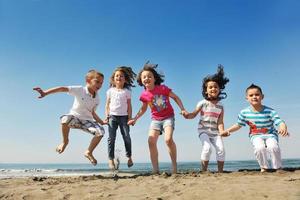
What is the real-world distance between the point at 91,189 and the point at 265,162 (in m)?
3.59

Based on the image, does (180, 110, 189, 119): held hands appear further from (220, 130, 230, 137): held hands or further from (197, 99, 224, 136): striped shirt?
(220, 130, 230, 137): held hands

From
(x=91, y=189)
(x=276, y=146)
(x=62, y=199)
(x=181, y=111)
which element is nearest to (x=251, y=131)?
(x=276, y=146)

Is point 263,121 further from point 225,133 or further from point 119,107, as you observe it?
point 119,107

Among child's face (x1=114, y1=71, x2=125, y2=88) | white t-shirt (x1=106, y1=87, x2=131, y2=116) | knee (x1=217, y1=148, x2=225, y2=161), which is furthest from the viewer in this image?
child's face (x1=114, y1=71, x2=125, y2=88)

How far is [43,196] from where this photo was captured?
5172 mm

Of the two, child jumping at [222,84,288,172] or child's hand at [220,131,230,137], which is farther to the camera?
child's hand at [220,131,230,137]

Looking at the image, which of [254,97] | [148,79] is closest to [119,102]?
[148,79]

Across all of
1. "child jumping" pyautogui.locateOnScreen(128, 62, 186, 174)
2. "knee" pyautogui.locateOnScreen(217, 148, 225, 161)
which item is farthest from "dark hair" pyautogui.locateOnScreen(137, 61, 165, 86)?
"knee" pyautogui.locateOnScreen(217, 148, 225, 161)

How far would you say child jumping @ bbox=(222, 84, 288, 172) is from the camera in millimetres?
6574

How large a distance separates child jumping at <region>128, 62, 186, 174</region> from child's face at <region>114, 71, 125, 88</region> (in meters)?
0.42

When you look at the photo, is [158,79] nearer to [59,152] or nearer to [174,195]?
[59,152]

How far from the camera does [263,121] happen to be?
22.8ft

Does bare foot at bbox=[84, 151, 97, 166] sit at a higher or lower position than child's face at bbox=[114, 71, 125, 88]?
lower

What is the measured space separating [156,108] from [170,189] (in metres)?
2.97
